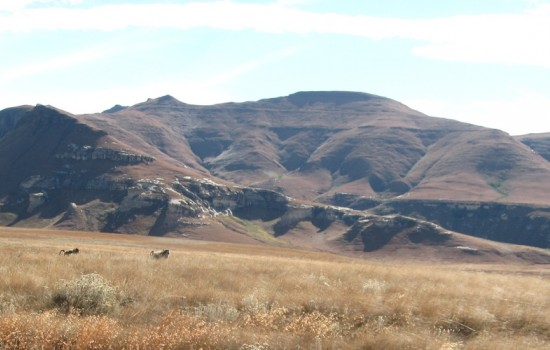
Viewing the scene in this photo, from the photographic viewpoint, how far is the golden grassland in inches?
428

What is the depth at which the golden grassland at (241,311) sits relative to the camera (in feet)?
35.6

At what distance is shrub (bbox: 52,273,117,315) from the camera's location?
42.7 feet

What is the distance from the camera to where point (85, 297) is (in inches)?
523

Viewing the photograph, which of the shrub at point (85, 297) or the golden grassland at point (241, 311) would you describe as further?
the shrub at point (85, 297)

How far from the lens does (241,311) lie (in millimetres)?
13867

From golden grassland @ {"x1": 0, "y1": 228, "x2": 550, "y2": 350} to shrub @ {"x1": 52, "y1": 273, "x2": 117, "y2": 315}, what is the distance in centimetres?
3

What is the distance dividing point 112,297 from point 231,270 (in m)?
6.54

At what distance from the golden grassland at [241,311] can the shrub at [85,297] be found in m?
0.03

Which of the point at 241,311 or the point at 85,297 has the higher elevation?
the point at 85,297

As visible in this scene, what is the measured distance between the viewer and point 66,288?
13.5 m

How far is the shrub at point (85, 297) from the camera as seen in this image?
13000mm

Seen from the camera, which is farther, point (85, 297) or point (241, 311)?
point (241, 311)

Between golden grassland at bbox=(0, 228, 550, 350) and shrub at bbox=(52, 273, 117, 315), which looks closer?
golden grassland at bbox=(0, 228, 550, 350)

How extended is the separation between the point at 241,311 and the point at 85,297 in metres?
4.07
